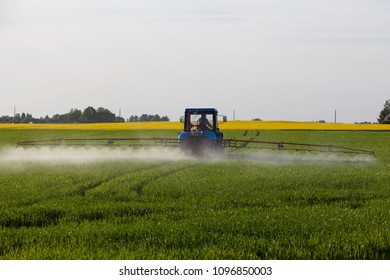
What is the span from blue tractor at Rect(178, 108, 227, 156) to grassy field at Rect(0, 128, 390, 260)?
5.12 meters

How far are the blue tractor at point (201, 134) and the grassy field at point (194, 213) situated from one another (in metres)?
5.12

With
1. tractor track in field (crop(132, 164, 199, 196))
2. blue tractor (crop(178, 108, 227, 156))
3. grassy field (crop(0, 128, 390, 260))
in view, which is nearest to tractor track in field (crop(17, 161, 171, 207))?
grassy field (crop(0, 128, 390, 260))

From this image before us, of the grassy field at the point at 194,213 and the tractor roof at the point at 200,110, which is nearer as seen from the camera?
the grassy field at the point at 194,213

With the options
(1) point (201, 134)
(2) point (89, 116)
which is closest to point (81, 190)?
(1) point (201, 134)

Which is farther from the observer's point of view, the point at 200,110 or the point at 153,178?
the point at 200,110

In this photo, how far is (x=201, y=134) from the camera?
92.5ft

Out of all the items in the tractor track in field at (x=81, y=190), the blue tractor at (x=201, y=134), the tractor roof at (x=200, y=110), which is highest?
the tractor roof at (x=200, y=110)

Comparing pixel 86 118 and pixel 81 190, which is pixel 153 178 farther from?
pixel 86 118

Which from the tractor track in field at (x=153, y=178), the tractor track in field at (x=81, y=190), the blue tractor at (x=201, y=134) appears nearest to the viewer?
the tractor track in field at (x=81, y=190)

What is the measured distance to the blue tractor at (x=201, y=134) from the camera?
92.1ft

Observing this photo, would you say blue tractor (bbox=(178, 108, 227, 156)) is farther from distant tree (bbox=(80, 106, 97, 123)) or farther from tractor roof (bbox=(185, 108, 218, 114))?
distant tree (bbox=(80, 106, 97, 123))

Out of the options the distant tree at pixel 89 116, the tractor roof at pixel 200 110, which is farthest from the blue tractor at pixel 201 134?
the distant tree at pixel 89 116

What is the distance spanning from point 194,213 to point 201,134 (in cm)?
1532

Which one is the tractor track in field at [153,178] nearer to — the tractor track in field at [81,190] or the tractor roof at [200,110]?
the tractor track in field at [81,190]
